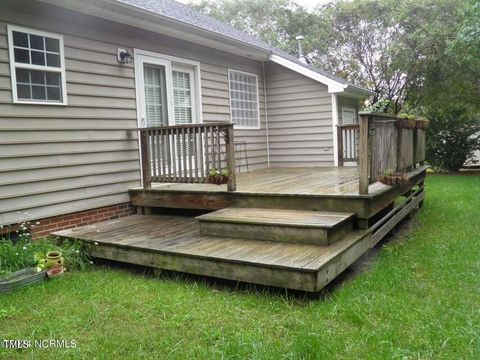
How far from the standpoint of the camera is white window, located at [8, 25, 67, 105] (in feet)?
14.8

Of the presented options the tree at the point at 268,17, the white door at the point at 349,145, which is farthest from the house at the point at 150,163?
the tree at the point at 268,17

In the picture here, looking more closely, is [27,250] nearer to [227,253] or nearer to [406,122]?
[227,253]

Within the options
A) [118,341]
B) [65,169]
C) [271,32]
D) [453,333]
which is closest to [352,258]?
[453,333]

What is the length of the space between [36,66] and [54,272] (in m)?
2.35

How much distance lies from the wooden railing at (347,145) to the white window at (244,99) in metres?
1.81

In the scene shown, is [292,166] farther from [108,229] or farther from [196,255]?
[196,255]

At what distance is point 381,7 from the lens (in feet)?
49.1

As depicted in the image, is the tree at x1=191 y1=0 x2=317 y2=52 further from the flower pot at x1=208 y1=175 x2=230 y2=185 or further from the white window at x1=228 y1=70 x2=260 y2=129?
the flower pot at x1=208 y1=175 x2=230 y2=185

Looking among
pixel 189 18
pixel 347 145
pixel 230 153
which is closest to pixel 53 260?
pixel 230 153

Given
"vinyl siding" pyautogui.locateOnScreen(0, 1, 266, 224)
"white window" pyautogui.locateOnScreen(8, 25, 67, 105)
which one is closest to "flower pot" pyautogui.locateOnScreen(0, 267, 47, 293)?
"vinyl siding" pyautogui.locateOnScreen(0, 1, 266, 224)

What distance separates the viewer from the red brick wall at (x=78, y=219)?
15.7 feet

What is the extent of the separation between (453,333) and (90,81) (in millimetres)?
4788

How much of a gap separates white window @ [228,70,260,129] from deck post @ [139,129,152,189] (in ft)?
9.43

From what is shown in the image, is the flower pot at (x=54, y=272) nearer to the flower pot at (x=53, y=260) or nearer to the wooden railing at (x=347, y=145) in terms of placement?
the flower pot at (x=53, y=260)
